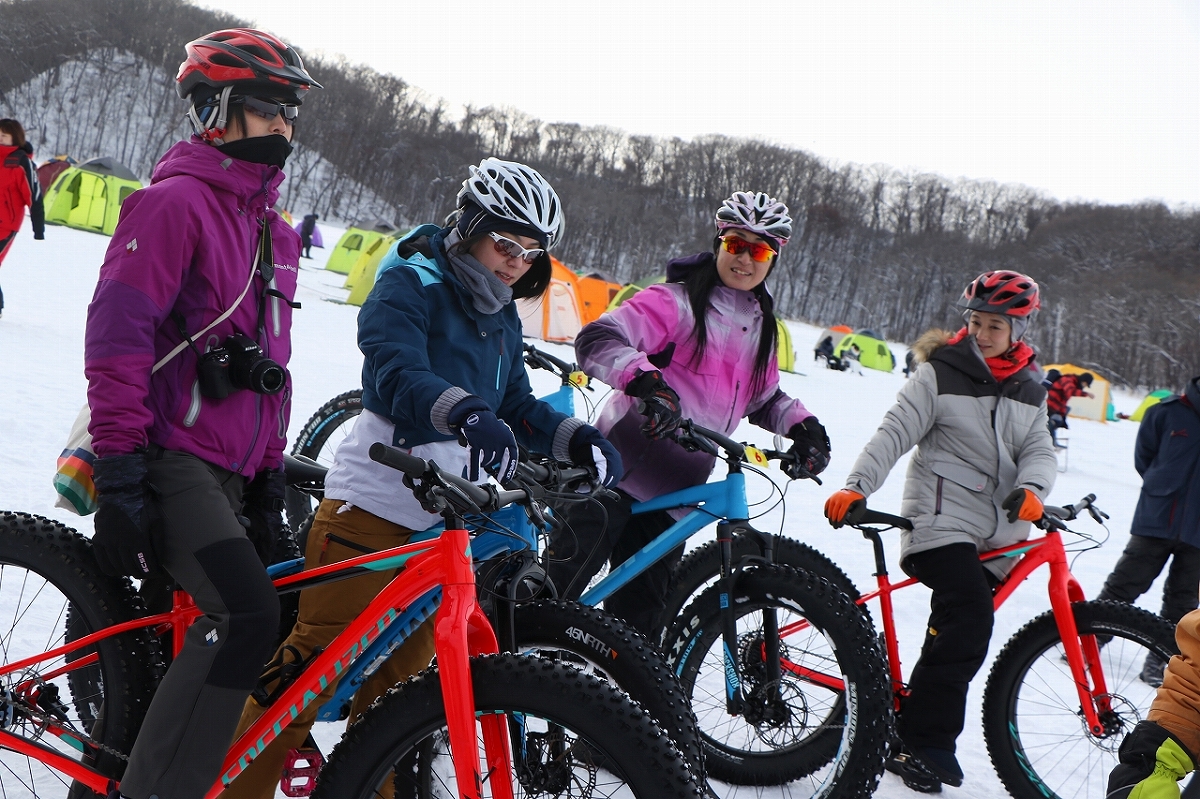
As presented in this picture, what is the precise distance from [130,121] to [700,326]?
69.3m

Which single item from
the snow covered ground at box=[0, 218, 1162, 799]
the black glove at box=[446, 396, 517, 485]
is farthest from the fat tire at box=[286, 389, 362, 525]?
the black glove at box=[446, 396, 517, 485]

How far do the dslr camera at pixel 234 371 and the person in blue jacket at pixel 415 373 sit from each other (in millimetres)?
273

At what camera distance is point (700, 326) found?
3424 millimetres

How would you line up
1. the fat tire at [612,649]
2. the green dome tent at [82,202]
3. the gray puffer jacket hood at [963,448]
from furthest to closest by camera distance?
the green dome tent at [82,202] → the gray puffer jacket hood at [963,448] → the fat tire at [612,649]

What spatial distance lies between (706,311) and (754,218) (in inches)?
15.7

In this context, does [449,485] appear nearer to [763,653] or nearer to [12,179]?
[763,653]

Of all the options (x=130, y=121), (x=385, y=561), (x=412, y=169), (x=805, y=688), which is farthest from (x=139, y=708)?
(x=130, y=121)

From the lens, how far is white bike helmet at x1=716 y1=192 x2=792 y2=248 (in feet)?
11.1

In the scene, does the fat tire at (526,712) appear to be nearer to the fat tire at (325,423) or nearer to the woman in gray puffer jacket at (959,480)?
the woman in gray puffer jacket at (959,480)

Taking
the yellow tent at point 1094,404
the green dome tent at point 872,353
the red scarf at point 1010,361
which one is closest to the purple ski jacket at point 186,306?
the red scarf at point 1010,361

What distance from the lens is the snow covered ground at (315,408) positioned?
189 inches

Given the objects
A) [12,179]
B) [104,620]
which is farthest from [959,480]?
[12,179]

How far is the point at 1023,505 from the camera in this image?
329 centimetres

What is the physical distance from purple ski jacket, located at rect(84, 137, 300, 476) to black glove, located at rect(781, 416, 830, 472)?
5.92ft
